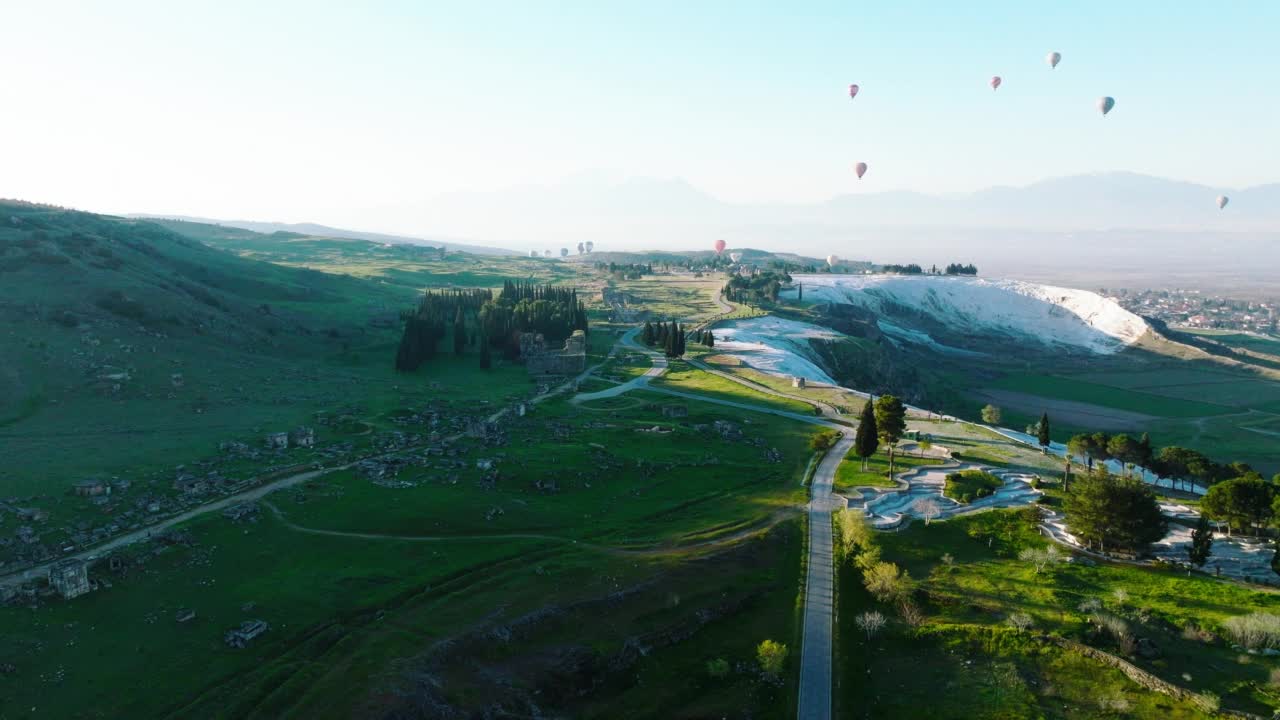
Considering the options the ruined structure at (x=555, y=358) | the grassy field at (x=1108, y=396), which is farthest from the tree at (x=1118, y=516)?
the grassy field at (x=1108, y=396)

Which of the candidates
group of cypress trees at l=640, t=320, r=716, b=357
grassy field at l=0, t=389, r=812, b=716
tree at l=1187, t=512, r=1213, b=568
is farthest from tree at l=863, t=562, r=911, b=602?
group of cypress trees at l=640, t=320, r=716, b=357

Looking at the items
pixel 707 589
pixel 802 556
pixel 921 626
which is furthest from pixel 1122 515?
pixel 707 589

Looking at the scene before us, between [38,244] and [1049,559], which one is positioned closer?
[1049,559]

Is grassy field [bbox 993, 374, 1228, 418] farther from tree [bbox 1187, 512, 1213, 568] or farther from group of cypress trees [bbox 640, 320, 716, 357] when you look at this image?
tree [bbox 1187, 512, 1213, 568]

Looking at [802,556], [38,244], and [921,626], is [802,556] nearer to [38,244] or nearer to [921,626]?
[921,626]

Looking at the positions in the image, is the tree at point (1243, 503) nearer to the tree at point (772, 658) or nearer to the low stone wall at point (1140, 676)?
the low stone wall at point (1140, 676)

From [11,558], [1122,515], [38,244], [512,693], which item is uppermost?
[38,244]

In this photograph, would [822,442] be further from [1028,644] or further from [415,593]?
[415,593]
